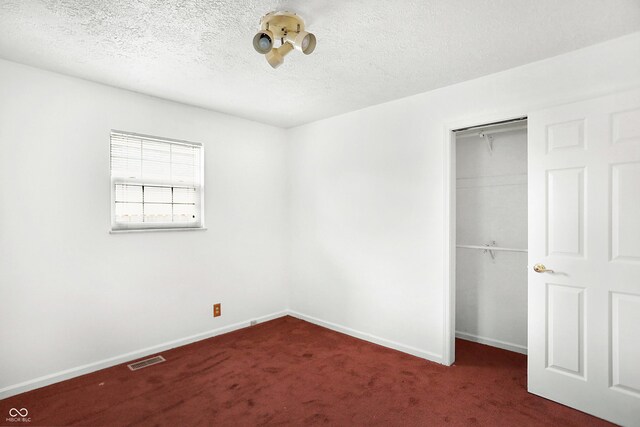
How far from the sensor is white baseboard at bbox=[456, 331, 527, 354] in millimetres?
3201

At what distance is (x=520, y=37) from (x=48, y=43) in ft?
Result: 10.2

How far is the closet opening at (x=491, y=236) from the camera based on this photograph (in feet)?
10.6

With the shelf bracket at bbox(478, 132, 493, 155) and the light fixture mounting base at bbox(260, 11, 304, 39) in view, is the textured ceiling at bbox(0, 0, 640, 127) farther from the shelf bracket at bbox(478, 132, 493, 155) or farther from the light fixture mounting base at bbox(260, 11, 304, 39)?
the shelf bracket at bbox(478, 132, 493, 155)

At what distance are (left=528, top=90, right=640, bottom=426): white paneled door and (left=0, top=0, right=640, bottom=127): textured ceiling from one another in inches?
22.5

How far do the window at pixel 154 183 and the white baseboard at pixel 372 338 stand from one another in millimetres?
1774

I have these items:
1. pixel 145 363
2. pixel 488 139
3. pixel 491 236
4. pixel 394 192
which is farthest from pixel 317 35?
pixel 145 363

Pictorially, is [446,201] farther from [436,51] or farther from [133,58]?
[133,58]

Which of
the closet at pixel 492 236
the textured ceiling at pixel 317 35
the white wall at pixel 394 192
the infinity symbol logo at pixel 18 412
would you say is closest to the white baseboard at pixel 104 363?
the infinity symbol logo at pixel 18 412

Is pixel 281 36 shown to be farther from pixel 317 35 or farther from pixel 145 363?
pixel 145 363

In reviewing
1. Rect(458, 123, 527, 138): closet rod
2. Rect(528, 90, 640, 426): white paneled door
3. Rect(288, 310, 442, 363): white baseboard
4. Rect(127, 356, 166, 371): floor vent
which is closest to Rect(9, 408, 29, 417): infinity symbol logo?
Rect(127, 356, 166, 371): floor vent

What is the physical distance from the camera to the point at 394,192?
3354mm

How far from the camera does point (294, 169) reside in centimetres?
441

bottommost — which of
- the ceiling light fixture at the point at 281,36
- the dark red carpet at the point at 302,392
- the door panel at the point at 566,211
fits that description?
the dark red carpet at the point at 302,392

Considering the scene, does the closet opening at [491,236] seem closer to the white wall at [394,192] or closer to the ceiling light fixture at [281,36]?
the white wall at [394,192]
